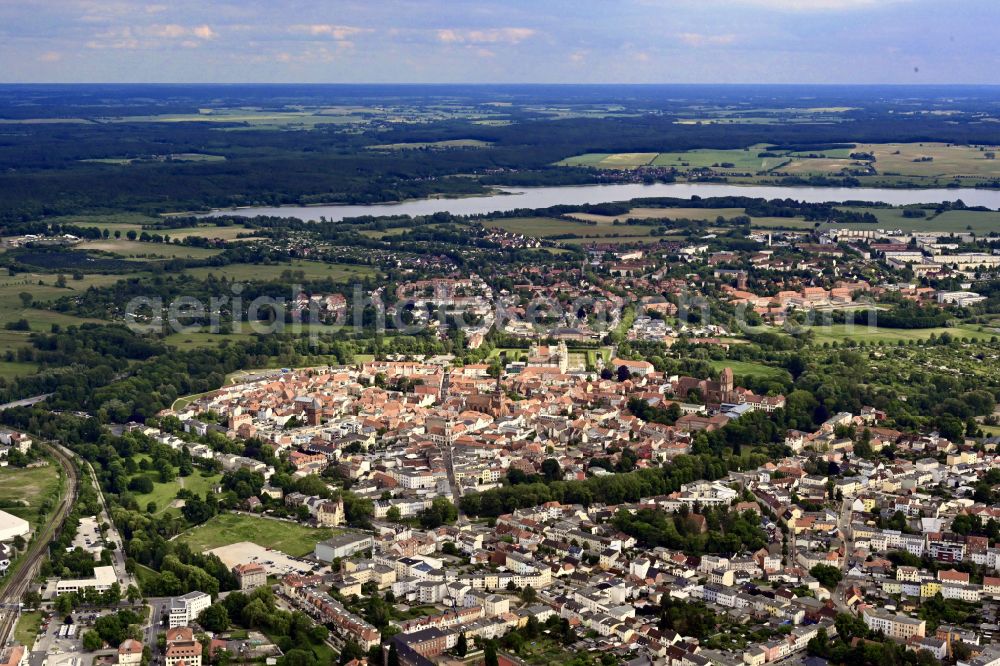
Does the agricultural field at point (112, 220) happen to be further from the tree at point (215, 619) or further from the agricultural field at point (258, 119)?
the agricultural field at point (258, 119)

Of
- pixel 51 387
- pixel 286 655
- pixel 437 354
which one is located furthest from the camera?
pixel 437 354

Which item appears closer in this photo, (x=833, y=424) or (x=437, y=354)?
(x=833, y=424)

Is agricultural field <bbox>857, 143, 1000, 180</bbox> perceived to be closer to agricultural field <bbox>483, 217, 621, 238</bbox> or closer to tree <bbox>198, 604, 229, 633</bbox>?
agricultural field <bbox>483, 217, 621, 238</bbox>

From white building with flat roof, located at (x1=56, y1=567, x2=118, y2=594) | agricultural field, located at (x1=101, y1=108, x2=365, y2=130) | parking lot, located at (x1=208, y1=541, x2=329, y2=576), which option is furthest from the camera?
agricultural field, located at (x1=101, y1=108, x2=365, y2=130)

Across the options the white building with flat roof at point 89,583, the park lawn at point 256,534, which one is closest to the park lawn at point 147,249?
the park lawn at point 256,534

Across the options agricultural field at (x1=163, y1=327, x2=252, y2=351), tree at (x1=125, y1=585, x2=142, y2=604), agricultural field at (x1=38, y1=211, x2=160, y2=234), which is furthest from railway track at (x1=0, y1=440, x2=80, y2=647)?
agricultural field at (x1=38, y1=211, x2=160, y2=234)

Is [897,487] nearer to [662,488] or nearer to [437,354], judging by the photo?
[662,488]

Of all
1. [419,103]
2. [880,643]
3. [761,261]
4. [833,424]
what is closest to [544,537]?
[880,643]
